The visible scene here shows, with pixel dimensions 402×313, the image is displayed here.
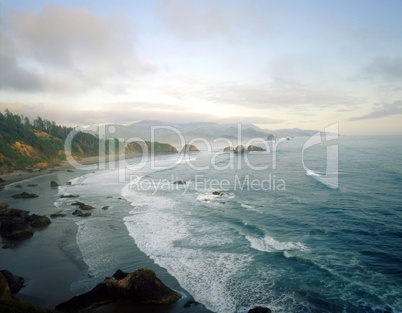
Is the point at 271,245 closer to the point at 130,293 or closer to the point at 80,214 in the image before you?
the point at 130,293

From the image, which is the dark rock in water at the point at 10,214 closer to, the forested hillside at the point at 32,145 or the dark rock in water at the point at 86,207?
the dark rock in water at the point at 86,207

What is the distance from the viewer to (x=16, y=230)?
26188 mm

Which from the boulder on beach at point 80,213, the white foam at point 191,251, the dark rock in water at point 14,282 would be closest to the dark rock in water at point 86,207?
the boulder on beach at point 80,213

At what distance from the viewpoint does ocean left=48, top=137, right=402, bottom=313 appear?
15.9 metres

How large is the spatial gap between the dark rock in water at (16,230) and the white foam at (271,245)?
843 inches

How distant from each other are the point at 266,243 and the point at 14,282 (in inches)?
727

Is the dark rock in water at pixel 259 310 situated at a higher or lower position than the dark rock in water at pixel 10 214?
lower

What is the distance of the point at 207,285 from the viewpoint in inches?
678

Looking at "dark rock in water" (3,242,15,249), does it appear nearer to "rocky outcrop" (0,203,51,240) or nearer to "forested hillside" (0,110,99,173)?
"rocky outcrop" (0,203,51,240)

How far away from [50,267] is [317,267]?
62.4ft

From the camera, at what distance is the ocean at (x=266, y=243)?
15.9m

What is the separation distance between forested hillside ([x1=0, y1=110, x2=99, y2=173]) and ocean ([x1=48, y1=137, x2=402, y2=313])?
53282mm

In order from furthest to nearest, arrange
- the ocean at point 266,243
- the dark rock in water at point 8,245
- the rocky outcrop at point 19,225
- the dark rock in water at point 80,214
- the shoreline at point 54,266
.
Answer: the dark rock in water at point 80,214 < the rocky outcrop at point 19,225 < the dark rock in water at point 8,245 < the ocean at point 266,243 < the shoreline at point 54,266

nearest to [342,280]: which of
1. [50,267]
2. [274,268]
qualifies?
[274,268]
